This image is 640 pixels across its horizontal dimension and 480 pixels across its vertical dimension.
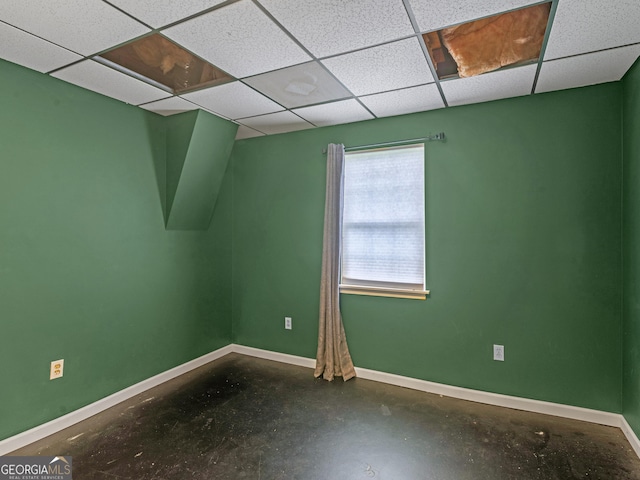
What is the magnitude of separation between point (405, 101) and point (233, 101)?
1.37m

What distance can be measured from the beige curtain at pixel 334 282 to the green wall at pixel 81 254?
4.51ft

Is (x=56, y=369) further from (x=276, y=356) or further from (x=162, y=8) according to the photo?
(x=162, y=8)

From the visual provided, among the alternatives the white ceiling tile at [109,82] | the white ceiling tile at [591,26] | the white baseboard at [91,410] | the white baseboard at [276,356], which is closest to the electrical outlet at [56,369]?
the white baseboard at [91,410]

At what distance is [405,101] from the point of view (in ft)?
8.80

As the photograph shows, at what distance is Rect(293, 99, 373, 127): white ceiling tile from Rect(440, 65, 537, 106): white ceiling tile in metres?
0.70

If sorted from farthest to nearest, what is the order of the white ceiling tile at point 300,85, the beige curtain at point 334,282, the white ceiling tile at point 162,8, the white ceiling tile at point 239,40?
the beige curtain at point 334,282, the white ceiling tile at point 300,85, the white ceiling tile at point 239,40, the white ceiling tile at point 162,8

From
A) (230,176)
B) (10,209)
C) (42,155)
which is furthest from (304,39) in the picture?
(230,176)

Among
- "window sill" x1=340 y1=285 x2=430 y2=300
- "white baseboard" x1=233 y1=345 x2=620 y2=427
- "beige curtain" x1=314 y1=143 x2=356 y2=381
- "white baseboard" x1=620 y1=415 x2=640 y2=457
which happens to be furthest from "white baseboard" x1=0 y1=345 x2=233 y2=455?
"white baseboard" x1=620 y1=415 x2=640 y2=457

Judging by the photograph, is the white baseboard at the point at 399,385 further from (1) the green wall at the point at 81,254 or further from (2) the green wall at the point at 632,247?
(2) the green wall at the point at 632,247

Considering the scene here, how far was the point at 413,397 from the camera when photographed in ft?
9.20

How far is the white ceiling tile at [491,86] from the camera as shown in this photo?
2.22m

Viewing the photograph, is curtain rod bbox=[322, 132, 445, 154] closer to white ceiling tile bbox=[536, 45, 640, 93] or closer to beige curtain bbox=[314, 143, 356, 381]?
beige curtain bbox=[314, 143, 356, 381]

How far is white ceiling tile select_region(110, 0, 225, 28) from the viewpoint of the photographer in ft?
4.95

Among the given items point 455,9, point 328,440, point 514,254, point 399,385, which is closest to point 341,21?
point 455,9
